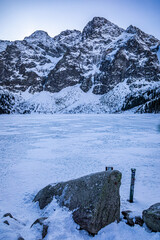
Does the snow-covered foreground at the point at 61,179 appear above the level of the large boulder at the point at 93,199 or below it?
below

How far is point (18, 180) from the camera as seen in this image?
6703 mm

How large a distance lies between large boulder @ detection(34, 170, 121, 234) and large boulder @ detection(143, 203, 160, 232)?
2.37ft

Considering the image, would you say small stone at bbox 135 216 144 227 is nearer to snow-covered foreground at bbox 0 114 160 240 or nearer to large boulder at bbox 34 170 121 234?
snow-covered foreground at bbox 0 114 160 240

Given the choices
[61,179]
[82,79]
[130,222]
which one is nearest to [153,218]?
[130,222]

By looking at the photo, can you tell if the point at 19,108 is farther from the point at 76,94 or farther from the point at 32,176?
the point at 32,176

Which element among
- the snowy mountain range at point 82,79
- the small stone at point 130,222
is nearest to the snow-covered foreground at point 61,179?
the small stone at point 130,222

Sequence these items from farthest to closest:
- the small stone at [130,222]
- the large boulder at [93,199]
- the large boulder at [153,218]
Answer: the small stone at [130,222], the large boulder at [93,199], the large boulder at [153,218]

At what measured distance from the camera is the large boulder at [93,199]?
3.53 m

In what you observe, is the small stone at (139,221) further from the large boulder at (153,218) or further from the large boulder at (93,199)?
the large boulder at (93,199)

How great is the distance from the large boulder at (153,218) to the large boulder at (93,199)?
721 mm

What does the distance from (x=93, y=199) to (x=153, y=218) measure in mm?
1336

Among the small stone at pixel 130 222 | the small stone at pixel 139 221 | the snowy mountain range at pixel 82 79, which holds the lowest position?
the small stone at pixel 130 222

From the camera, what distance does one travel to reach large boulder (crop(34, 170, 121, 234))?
3.53 metres

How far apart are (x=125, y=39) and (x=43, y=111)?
12887cm
